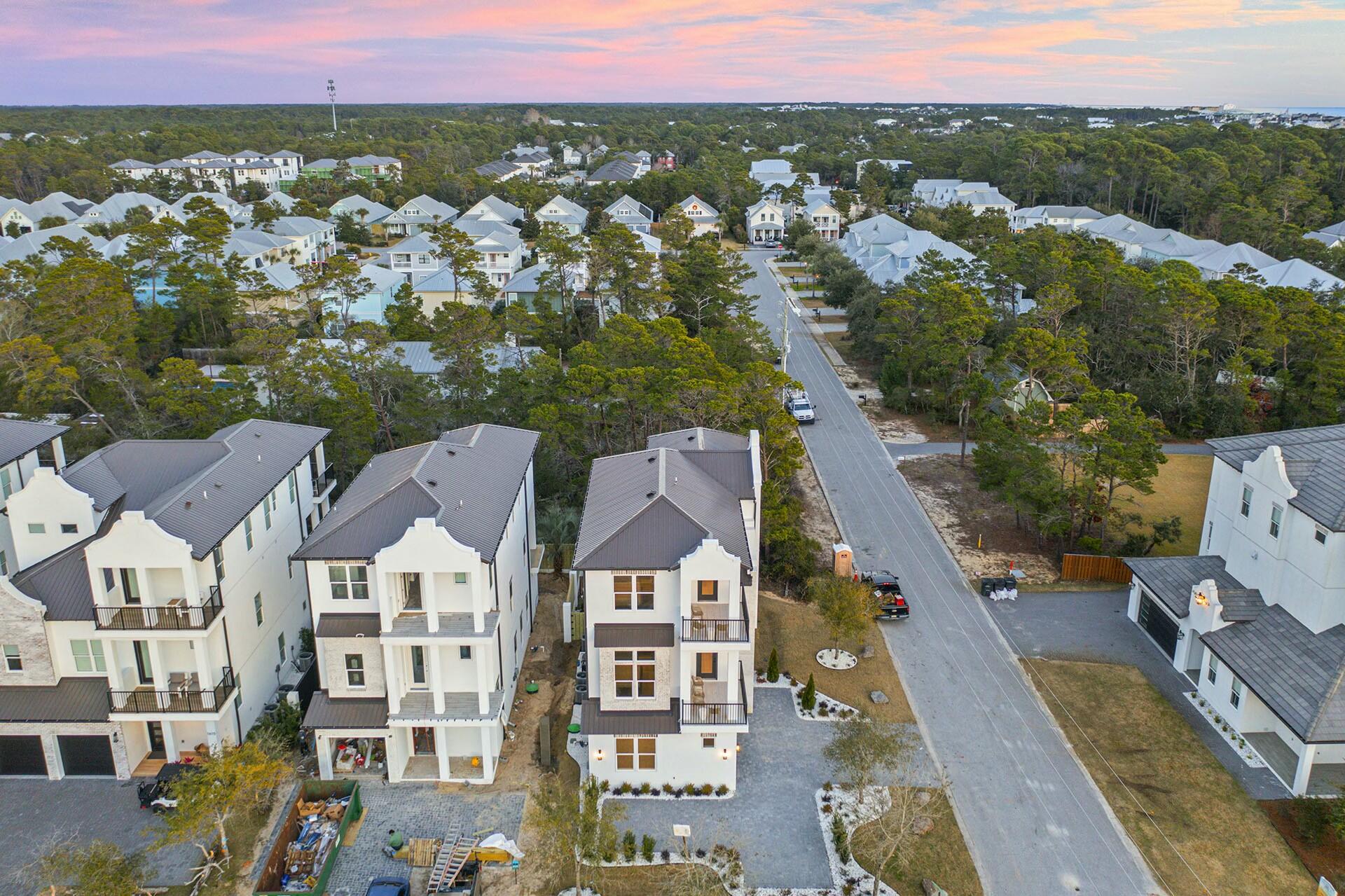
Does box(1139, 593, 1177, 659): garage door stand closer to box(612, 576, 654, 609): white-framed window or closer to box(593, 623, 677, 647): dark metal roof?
box(593, 623, 677, 647): dark metal roof

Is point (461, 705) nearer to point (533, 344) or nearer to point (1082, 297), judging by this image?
point (533, 344)

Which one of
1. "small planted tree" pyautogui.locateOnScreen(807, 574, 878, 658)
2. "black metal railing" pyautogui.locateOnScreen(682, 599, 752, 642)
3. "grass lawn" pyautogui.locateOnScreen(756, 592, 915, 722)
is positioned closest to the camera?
"black metal railing" pyautogui.locateOnScreen(682, 599, 752, 642)

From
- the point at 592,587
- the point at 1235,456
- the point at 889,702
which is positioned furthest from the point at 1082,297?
the point at 592,587

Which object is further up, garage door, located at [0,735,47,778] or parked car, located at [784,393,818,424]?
parked car, located at [784,393,818,424]

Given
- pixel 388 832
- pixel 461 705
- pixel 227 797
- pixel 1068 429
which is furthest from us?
pixel 1068 429

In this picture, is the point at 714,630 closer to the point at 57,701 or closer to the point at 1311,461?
the point at 57,701

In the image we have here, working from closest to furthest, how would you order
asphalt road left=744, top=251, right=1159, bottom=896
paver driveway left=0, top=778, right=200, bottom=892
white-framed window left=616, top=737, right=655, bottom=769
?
1. paver driveway left=0, top=778, right=200, bottom=892
2. asphalt road left=744, top=251, right=1159, bottom=896
3. white-framed window left=616, top=737, right=655, bottom=769

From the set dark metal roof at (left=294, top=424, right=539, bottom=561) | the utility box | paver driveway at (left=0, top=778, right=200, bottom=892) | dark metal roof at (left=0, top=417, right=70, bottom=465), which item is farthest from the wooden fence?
dark metal roof at (left=0, top=417, right=70, bottom=465)
